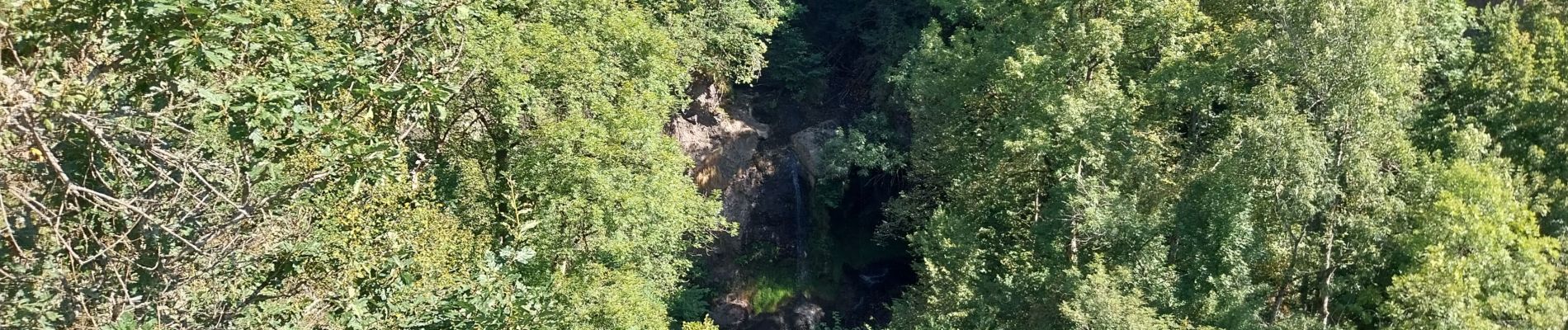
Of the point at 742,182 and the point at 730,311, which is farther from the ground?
the point at 742,182

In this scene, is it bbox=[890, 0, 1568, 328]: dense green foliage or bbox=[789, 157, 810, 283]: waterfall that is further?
bbox=[789, 157, 810, 283]: waterfall

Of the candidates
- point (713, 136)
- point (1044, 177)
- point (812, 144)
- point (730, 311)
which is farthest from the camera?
point (812, 144)

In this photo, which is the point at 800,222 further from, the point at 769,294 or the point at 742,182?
the point at 769,294

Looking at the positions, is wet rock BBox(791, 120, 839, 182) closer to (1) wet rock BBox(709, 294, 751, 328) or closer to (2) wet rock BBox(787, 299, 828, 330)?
(2) wet rock BBox(787, 299, 828, 330)

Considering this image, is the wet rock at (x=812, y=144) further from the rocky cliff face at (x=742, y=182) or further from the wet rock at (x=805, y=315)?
the wet rock at (x=805, y=315)

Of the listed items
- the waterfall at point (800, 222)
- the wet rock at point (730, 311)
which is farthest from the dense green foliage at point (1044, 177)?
the waterfall at point (800, 222)

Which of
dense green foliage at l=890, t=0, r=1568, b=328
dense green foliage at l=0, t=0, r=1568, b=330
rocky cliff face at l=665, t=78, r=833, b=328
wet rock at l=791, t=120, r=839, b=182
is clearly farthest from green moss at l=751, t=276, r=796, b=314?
dense green foliage at l=890, t=0, r=1568, b=328

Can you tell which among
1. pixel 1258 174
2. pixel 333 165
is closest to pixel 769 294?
pixel 1258 174

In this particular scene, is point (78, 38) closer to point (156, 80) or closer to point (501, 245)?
point (156, 80)

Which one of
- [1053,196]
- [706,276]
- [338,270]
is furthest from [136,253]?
[706,276]
